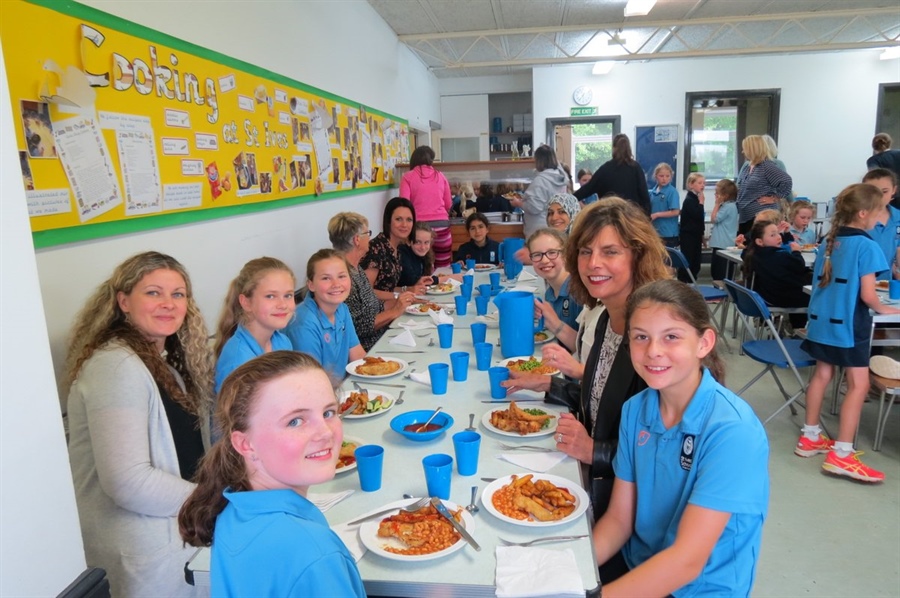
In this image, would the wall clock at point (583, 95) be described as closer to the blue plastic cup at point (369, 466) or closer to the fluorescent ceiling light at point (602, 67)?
the fluorescent ceiling light at point (602, 67)

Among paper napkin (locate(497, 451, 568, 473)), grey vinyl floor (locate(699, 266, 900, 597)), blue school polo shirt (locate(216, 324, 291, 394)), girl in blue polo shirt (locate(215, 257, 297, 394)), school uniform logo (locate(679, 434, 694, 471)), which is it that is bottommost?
grey vinyl floor (locate(699, 266, 900, 597))

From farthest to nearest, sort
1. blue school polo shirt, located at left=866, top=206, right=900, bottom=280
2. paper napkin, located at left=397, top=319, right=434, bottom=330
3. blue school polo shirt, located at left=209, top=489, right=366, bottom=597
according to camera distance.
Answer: blue school polo shirt, located at left=866, top=206, right=900, bottom=280 < paper napkin, located at left=397, top=319, right=434, bottom=330 < blue school polo shirt, located at left=209, top=489, right=366, bottom=597

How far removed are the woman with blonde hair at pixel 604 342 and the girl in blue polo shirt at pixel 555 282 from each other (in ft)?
2.29

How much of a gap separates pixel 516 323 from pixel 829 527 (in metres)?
1.75

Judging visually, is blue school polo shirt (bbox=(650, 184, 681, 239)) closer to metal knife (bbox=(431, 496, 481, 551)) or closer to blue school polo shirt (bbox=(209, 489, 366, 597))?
metal knife (bbox=(431, 496, 481, 551))

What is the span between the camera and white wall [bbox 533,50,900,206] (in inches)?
378

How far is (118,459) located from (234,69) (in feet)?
8.28

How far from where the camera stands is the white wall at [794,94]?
31.5ft

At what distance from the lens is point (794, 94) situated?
9.70m

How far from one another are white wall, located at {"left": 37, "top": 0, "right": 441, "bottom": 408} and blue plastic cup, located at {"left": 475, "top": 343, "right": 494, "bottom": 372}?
1.48 metres

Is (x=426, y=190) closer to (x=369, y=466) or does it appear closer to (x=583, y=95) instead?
(x=369, y=466)

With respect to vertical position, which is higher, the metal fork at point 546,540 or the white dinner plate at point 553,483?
the white dinner plate at point 553,483

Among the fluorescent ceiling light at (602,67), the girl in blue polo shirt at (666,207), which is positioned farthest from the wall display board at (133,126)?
the fluorescent ceiling light at (602,67)

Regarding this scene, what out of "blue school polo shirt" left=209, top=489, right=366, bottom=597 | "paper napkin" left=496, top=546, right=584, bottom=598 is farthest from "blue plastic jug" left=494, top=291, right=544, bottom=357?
"blue school polo shirt" left=209, top=489, right=366, bottom=597
